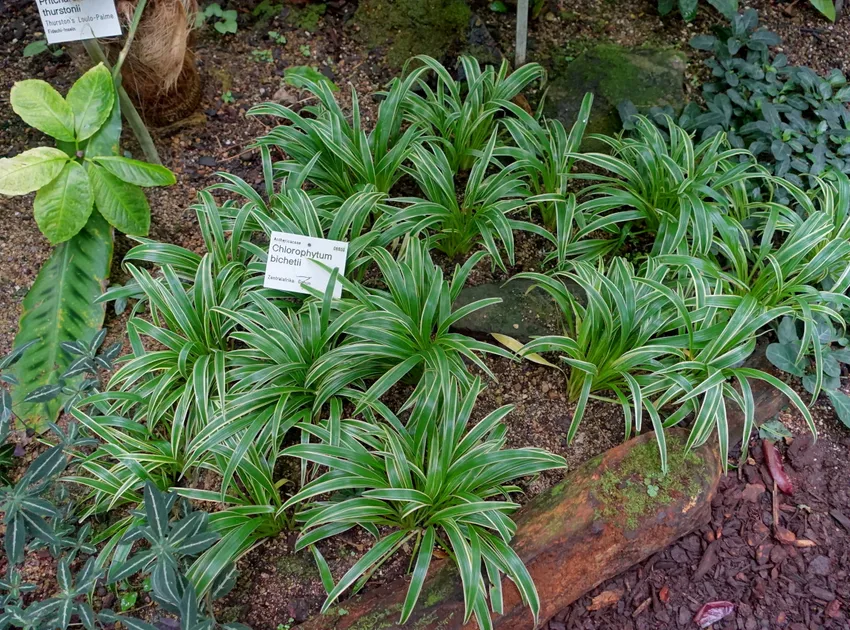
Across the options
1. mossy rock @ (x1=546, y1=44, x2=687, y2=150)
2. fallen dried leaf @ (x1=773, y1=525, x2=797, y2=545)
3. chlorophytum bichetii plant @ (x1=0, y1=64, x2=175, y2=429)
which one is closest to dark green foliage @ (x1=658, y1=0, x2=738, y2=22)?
mossy rock @ (x1=546, y1=44, x2=687, y2=150)

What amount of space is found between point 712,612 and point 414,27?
2.57 m

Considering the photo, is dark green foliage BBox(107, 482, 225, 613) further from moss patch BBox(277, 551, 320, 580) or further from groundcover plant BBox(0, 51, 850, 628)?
moss patch BBox(277, 551, 320, 580)

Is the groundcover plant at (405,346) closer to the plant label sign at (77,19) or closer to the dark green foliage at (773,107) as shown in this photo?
the dark green foliage at (773,107)

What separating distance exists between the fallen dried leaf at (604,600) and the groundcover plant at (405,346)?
0.34 m

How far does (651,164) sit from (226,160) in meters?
1.69

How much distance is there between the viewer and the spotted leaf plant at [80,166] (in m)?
2.12

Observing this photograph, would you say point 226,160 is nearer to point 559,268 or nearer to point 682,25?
point 559,268

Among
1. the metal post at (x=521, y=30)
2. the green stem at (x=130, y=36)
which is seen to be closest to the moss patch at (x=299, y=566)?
the green stem at (x=130, y=36)

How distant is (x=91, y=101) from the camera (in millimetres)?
2156

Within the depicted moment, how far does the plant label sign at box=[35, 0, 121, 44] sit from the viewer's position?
2.01 meters

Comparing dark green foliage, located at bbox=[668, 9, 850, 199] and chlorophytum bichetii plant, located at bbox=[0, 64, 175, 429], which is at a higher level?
dark green foliage, located at bbox=[668, 9, 850, 199]

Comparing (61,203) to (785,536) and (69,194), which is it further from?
(785,536)

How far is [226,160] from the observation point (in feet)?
8.80

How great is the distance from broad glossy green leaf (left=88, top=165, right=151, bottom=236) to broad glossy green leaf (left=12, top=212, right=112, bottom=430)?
127 mm
